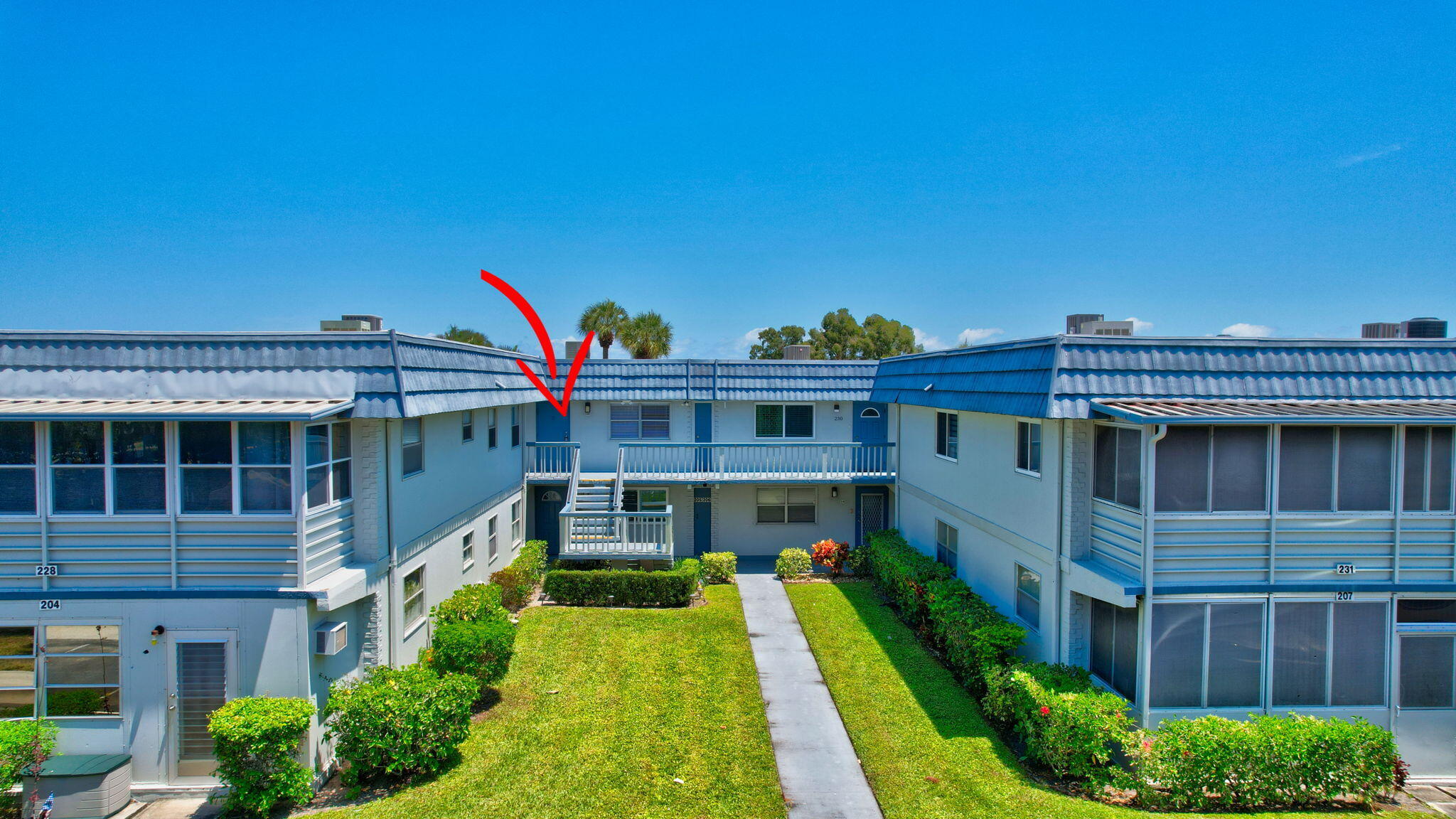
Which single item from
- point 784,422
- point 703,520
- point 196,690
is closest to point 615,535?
point 703,520

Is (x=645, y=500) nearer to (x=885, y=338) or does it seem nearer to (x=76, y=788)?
(x=76, y=788)

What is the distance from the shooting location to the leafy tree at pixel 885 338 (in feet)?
171

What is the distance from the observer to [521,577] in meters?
15.5

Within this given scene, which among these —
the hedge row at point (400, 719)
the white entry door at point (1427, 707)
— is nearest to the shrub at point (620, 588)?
the hedge row at point (400, 719)

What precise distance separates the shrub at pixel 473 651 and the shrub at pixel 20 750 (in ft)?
13.5

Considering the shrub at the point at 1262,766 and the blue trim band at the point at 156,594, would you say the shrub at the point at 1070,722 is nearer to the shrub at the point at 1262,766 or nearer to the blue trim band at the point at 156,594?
the shrub at the point at 1262,766

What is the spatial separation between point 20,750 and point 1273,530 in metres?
14.8

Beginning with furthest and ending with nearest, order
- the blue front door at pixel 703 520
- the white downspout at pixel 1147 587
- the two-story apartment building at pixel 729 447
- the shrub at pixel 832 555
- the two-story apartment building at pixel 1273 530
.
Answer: the blue front door at pixel 703 520 < the two-story apartment building at pixel 729 447 < the shrub at pixel 832 555 < the two-story apartment building at pixel 1273 530 < the white downspout at pixel 1147 587

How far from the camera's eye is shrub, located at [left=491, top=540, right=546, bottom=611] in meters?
15.2

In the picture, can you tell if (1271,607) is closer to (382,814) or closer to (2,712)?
(382,814)

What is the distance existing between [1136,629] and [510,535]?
13.7m

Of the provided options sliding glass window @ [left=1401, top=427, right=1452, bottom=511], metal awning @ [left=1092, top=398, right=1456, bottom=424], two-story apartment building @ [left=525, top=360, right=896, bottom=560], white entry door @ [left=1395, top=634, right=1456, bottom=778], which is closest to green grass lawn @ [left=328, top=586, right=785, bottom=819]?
two-story apartment building @ [left=525, top=360, right=896, bottom=560]

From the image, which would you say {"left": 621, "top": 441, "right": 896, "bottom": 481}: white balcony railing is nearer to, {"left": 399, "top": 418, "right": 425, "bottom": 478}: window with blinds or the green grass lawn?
the green grass lawn

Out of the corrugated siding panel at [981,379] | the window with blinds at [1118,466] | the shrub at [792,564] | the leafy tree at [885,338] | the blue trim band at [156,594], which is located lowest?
the shrub at [792,564]
